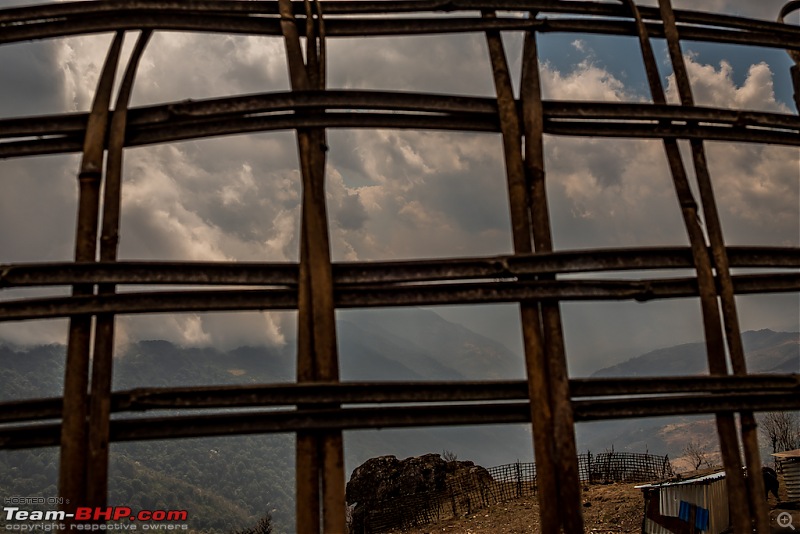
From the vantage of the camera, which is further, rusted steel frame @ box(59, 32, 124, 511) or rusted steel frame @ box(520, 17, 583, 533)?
rusted steel frame @ box(520, 17, 583, 533)

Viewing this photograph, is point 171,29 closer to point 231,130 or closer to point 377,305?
point 231,130

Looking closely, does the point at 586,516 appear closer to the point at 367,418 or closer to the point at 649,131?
the point at 649,131

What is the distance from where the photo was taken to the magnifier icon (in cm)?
1095

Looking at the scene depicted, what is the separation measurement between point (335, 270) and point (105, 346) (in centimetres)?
193

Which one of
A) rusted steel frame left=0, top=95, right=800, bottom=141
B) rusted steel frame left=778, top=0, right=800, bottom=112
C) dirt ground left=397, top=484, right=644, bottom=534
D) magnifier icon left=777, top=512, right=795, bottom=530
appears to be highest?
rusted steel frame left=778, top=0, right=800, bottom=112

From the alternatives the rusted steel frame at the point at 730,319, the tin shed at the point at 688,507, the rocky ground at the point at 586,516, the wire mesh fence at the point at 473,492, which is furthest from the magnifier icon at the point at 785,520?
the wire mesh fence at the point at 473,492

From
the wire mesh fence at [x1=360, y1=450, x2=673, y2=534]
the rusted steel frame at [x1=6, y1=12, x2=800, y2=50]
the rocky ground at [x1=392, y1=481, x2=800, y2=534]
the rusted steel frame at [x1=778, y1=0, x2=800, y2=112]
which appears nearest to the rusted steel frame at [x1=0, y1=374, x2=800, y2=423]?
the rusted steel frame at [x1=6, y1=12, x2=800, y2=50]

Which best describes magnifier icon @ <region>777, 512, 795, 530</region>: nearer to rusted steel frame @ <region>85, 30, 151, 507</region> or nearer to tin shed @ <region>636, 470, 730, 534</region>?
tin shed @ <region>636, 470, 730, 534</region>

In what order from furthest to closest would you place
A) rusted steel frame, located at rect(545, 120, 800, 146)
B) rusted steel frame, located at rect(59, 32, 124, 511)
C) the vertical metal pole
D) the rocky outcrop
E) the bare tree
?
the bare tree
the rocky outcrop
rusted steel frame, located at rect(545, 120, 800, 146)
the vertical metal pole
rusted steel frame, located at rect(59, 32, 124, 511)

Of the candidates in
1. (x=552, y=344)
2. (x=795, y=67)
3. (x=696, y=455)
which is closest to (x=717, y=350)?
(x=552, y=344)

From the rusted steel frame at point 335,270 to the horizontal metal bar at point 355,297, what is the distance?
0.09m

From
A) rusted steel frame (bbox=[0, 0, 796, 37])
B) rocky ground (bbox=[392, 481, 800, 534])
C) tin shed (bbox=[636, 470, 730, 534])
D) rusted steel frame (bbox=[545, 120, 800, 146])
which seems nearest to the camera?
rusted steel frame (bbox=[0, 0, 796, 37])

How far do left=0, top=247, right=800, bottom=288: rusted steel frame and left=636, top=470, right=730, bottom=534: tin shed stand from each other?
1105cm

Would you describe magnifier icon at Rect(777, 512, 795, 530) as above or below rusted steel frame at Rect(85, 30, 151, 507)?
below
